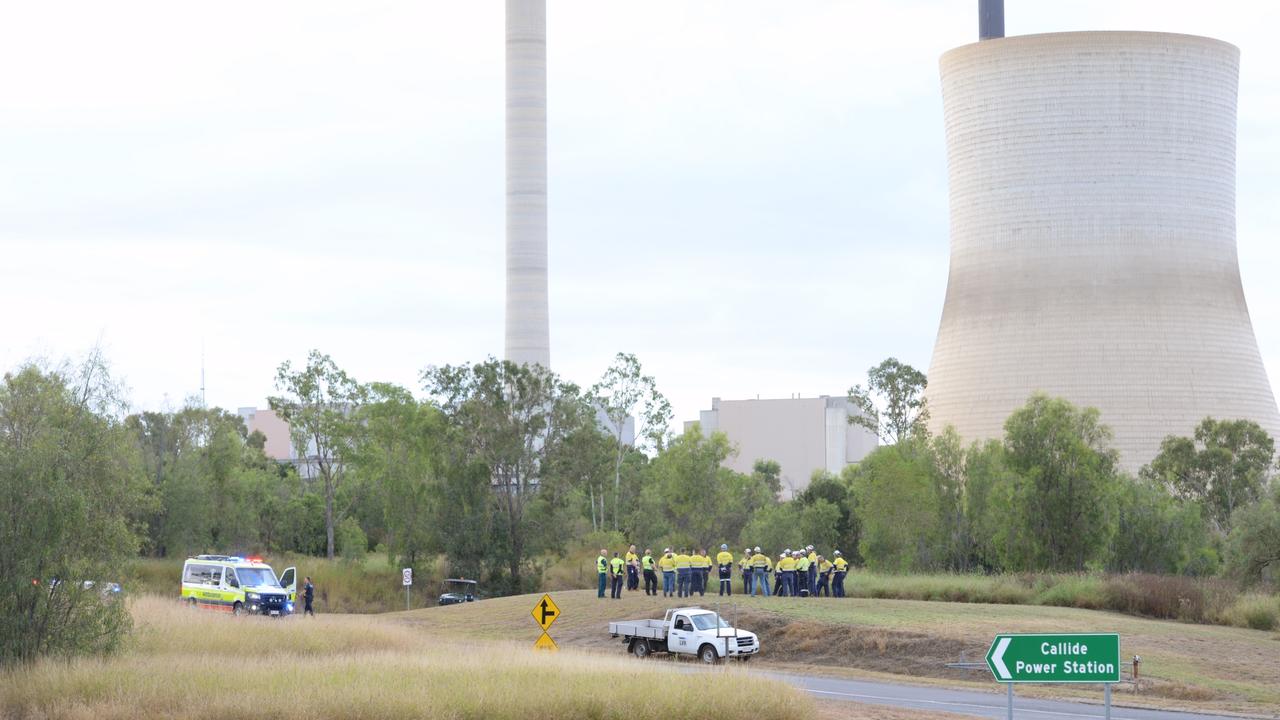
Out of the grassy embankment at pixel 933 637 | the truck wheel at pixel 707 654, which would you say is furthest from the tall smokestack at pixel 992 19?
the truck wheel at pixel 707 654

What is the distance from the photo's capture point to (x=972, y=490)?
57.3 metres

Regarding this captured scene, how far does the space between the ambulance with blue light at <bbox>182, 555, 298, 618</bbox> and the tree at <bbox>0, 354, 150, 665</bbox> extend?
44.5ft

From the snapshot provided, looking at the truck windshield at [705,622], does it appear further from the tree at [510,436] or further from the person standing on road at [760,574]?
the tree at [510,436]

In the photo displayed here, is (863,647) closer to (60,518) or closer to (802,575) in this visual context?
(802,575)

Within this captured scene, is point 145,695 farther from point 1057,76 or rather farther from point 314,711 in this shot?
point 1057,76

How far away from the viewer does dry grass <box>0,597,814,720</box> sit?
56.5ft

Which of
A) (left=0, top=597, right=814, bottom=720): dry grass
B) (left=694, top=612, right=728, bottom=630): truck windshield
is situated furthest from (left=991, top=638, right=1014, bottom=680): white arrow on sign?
(left=694, top=612, right=728, bottom=630): truck windshield

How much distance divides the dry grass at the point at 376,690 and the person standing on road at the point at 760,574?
15.8 m

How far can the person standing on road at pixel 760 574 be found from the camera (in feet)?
123

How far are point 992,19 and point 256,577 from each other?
48.8m

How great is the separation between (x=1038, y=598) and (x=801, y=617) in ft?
33.5

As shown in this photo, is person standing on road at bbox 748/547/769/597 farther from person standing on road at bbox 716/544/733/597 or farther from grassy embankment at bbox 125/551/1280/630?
grassy embankment at bbox 125/551/1280/630

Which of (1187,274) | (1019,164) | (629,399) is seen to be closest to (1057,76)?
(1019,164)

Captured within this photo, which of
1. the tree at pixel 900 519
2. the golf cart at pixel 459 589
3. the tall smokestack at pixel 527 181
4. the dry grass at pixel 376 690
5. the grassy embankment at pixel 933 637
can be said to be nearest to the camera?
the dry grass at pixel 376 690
